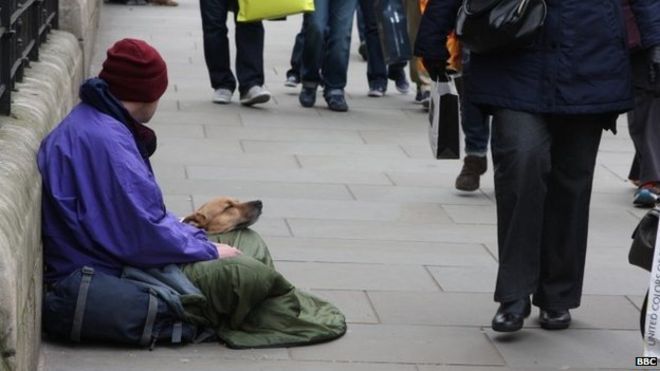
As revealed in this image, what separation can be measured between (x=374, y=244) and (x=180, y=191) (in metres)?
1.38

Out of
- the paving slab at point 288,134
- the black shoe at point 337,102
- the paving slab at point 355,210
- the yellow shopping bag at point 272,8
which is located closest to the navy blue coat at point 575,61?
the paving slab at point 355,210

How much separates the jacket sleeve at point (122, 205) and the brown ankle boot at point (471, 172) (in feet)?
11.4

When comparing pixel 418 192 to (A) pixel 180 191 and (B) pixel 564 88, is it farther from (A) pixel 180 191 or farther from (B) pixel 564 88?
(B) pixel 564 88

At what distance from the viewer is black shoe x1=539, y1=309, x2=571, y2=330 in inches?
220

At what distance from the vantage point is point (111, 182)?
4887 mm

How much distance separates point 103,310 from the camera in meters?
4.93

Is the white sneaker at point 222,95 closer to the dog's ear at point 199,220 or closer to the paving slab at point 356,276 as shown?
the paving slab at point 356,276

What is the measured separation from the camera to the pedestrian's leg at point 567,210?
5449mm

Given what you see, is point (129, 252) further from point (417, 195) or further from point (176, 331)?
point (417, 195)

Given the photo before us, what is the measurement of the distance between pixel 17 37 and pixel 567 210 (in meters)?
2.19

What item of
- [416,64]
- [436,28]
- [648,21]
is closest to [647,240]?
[648,21]

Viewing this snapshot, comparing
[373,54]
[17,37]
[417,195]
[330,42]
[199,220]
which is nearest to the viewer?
[199,220]

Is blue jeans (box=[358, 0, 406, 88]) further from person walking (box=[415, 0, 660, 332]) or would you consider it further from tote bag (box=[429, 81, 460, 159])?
person walking (box=[415, 0, 660, 332])

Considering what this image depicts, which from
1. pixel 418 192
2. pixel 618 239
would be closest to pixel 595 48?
pixel 618 239
